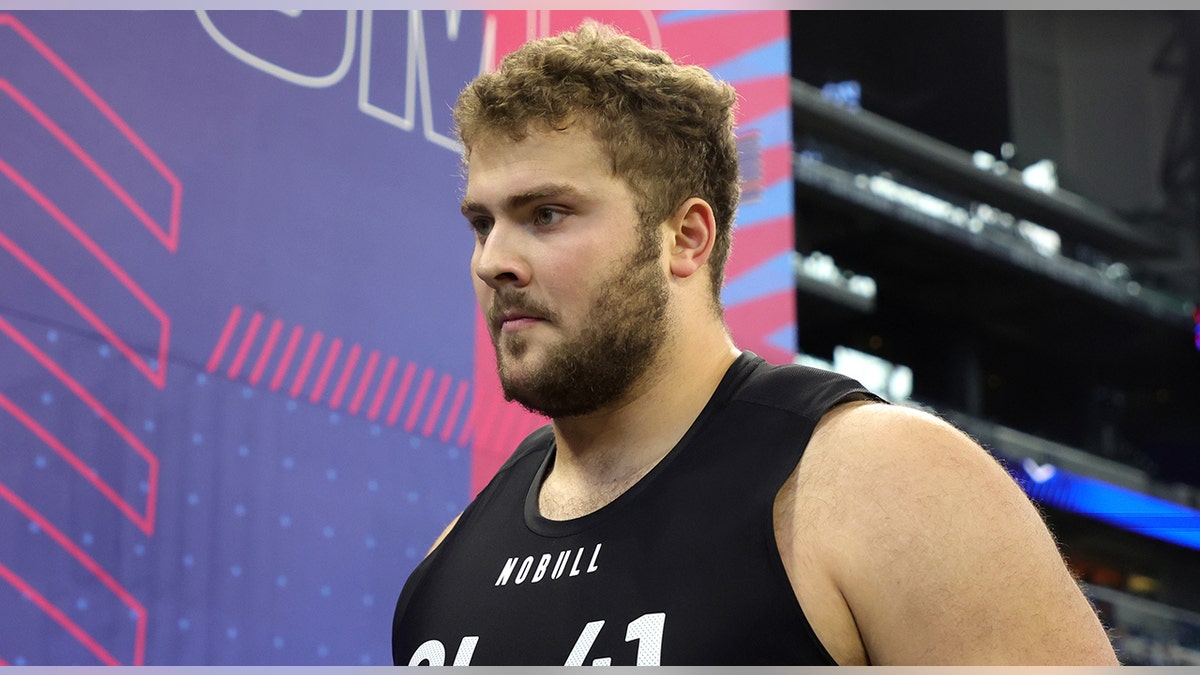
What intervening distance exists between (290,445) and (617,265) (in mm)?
1086

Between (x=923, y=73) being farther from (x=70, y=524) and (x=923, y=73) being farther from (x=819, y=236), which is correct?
(x=70, y=524)

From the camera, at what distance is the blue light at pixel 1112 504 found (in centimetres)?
1322

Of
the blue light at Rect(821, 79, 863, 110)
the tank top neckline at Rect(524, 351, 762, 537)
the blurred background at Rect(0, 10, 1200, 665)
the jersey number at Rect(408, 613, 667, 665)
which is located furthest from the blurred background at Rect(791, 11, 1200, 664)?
the jersey number at Rect(408, 613, 667, 665)

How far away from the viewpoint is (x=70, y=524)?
2.19 metres

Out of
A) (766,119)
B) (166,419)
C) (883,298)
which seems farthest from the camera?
(883,298)

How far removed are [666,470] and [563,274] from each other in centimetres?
29

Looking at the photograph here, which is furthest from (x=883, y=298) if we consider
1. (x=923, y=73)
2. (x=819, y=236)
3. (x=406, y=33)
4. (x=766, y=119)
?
(x=406, y=33)

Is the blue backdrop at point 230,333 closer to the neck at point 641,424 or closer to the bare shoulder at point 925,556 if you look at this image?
the neck at point 641,424

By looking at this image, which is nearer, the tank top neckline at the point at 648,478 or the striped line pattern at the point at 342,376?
the tank top neckline at the point at 648,478

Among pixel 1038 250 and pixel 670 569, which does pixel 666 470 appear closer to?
pixel 670 569

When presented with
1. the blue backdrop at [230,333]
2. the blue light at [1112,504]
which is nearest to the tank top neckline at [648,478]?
the blue backdrop at [230,333]

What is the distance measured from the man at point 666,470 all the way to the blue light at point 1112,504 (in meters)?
11.7

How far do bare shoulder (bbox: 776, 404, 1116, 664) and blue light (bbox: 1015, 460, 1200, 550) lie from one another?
11.9m

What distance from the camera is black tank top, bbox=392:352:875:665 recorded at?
4.77 feet
